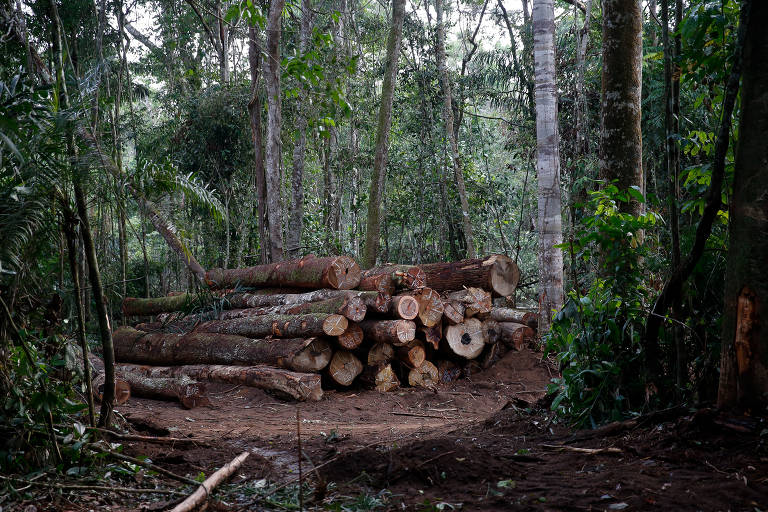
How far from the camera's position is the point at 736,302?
3.16 metres

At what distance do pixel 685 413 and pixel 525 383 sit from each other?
17.9 feet

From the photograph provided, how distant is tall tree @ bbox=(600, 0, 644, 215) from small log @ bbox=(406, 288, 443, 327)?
169 inches

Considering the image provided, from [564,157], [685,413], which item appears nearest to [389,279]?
[685,413]

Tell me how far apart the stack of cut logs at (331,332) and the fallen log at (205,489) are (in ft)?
13.0

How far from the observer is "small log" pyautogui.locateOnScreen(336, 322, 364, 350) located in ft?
27.0

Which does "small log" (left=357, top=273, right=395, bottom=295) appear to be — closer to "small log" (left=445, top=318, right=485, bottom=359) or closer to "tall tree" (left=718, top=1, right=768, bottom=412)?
"small log" (left=445, top=318, right=485, bottom=359)

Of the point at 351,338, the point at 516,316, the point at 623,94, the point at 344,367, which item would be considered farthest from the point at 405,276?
the point at 623,94

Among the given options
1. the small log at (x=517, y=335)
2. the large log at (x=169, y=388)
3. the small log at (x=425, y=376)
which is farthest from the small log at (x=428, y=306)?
the large log at (x=169, y=388)

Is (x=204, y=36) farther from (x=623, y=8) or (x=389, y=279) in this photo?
(x=623, y=8)

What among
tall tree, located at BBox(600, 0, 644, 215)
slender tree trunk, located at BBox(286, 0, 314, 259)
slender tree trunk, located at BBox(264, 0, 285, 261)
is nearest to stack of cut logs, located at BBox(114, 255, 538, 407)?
slender tree trunk, located at BBox(264, 0, 285, 261)

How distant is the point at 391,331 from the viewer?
27.0 ft

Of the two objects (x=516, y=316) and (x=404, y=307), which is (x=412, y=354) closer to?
(x=404, y=307)

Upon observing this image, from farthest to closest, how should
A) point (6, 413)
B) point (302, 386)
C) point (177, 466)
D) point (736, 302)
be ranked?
point (302, 386) < point (177, 466) < point (6, 413) < point (736, 302)

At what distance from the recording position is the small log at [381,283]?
9.11 metres
